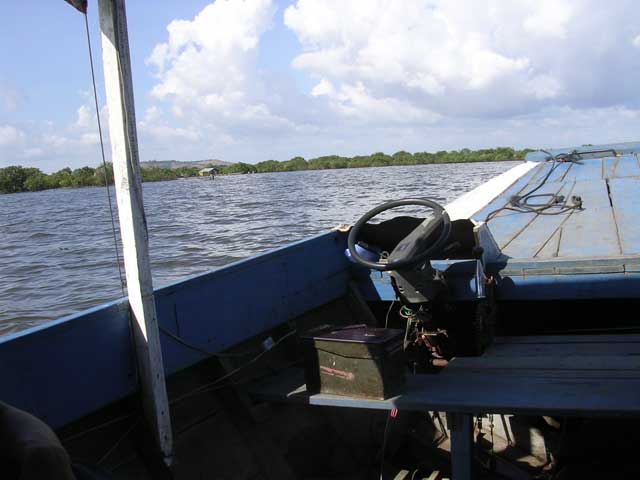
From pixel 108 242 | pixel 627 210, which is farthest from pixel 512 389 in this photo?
pixel 108 242

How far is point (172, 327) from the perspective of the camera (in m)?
2.78

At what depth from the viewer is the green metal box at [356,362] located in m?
2.54

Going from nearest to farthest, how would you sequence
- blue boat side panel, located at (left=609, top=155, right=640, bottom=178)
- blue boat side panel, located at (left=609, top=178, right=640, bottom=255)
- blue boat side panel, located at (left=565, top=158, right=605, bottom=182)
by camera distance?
blue boat side panel, located at (left=609, top=178, right=640, bottom=255) < blue boat side panel, located at (left=609, top=155, right=640, bottom=178) < blue boat side panel, located at (left=565, top=158, right=605, bottom=182)

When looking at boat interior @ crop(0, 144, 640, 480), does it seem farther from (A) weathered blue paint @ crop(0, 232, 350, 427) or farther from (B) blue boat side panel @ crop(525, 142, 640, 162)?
(B) blue boat side panel @ crop(525, 142, 640, 162)

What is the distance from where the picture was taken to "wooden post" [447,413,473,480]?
2494 mm

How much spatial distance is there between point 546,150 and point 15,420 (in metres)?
12.5

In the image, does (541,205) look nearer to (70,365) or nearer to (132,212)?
(132,212)

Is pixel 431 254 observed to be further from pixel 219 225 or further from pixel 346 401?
pixel 219 225

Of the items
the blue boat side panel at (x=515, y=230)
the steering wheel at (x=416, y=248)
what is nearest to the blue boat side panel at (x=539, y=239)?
the blue boat side panel at (x=515, y=230)

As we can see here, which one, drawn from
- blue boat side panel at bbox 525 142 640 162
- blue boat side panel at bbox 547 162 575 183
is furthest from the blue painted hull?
blue boat side panel at bbox 525 142 640 162

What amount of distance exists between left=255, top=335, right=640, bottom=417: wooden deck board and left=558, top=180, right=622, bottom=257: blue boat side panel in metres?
0.98

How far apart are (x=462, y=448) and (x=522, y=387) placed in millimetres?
382

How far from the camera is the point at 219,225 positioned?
571 inches

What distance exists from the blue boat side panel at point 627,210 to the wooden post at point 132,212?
10.8 ft
